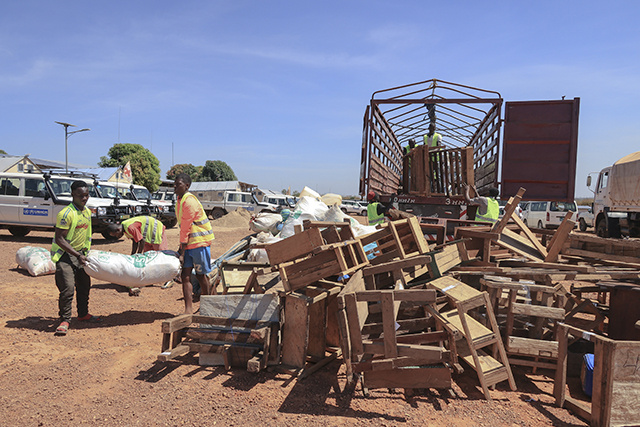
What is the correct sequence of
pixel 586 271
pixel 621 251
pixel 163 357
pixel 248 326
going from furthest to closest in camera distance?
pixel 621 251 < pixel 586 271 < pixel 248 326 < pixel 163 357

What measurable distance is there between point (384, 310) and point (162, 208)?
1381 centimetres

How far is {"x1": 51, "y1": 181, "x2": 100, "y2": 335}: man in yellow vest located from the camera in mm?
4648

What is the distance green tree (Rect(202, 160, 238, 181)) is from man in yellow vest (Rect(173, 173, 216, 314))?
46.3 m

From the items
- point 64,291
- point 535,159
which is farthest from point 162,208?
point 535,159

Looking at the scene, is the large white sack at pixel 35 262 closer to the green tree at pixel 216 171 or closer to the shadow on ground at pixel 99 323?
the shadow on ground at pixel 99 323

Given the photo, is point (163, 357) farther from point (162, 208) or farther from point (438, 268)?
point (162, 208)

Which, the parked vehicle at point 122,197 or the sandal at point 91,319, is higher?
the parked vehicle at point 122,197

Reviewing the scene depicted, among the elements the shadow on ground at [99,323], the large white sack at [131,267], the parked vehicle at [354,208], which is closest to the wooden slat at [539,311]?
the large white sack at [131,267]

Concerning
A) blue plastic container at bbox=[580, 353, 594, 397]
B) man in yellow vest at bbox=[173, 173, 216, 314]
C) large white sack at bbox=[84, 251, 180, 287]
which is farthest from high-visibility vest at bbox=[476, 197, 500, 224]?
large white sack at bbox=[84, 251, 180, 287]

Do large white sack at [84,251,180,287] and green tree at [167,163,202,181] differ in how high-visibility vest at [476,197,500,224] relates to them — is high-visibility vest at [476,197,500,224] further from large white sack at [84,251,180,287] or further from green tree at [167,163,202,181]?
green tree at [167,163,202,181]

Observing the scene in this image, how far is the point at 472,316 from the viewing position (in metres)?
3.99

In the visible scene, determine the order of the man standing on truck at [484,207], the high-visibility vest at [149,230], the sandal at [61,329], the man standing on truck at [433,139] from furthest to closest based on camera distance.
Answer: the man standing on truck at [433,139], the man standing on truck at [484,207], the high-visibility vest at [149,230], the sandal at [61,329]

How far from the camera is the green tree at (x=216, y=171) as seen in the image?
50.8 metres

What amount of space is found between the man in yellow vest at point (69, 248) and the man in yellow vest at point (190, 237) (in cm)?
107
